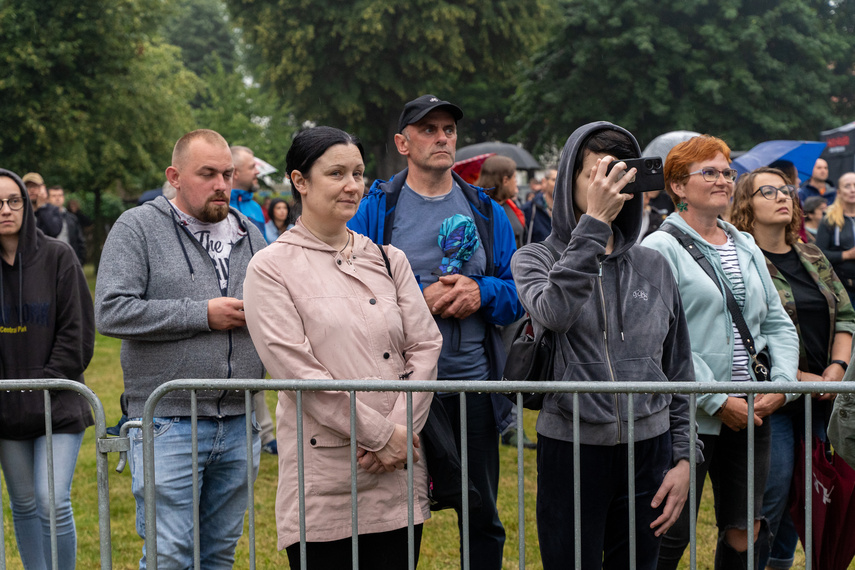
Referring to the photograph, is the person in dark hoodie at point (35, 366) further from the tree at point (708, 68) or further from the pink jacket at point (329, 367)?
the tree at point (708, 68)

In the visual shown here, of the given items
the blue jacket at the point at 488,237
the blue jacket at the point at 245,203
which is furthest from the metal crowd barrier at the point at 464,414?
the blue jacket at the point at 245,203

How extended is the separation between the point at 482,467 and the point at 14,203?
2.45 m

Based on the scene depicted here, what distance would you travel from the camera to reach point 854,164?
17000mm

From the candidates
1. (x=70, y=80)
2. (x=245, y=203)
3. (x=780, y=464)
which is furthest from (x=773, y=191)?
(x=70, y=80)

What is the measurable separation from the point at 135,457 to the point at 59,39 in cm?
2128

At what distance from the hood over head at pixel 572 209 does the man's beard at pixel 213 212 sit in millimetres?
1343

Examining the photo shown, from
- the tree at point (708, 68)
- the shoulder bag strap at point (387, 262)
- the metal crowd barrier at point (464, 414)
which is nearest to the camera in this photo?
the metal crowd barrier at point (464, 414)

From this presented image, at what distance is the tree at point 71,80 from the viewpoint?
2147 centimetres

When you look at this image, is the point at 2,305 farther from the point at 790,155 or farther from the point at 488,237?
the point at 790,155

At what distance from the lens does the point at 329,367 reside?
9.77 ft

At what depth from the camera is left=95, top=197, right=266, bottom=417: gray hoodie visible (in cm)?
343

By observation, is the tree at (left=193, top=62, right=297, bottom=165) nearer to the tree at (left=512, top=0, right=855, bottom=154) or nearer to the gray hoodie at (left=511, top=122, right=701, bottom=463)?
the tree at (left=512, top=0, right=855, bottom=154)

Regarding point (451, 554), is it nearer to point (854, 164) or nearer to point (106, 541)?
point (106, 541)

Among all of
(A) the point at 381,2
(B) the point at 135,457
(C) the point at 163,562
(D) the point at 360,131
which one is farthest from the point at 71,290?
(D) the point at 360,131
